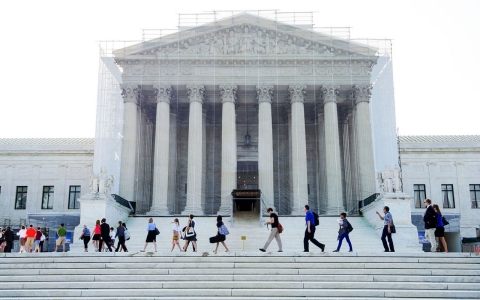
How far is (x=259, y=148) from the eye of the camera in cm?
4209

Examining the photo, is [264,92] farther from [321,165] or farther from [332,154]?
[321,165]

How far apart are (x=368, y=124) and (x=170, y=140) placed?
52.7 feet

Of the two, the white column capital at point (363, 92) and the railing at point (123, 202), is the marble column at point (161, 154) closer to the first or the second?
the railing at point (123, 202)

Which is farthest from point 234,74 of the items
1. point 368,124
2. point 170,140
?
point 368,124

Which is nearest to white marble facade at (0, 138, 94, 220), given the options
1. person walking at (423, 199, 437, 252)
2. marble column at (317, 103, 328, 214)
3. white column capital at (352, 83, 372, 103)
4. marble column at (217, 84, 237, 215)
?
marble column at (217, 84, 237, 215)

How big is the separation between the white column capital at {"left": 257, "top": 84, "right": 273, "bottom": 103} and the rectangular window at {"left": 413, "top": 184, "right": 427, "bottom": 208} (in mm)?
17518

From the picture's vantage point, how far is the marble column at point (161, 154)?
4125cm

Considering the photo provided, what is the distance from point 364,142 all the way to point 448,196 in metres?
13.2

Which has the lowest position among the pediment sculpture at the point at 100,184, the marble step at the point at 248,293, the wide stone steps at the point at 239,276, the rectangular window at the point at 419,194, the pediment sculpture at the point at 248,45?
the marble step at the point at 248,293

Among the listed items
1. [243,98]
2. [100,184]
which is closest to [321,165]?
[243,98]

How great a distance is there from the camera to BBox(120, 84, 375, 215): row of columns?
4125cm

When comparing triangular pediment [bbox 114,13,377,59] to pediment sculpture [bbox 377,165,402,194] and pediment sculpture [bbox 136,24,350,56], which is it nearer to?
pediment sculpture [bbox 136,24,350,56]

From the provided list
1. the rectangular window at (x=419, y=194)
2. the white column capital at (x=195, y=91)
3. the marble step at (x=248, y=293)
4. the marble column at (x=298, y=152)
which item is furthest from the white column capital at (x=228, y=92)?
the marble step at (x=248, y=293)

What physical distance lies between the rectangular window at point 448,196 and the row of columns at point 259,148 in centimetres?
1215
